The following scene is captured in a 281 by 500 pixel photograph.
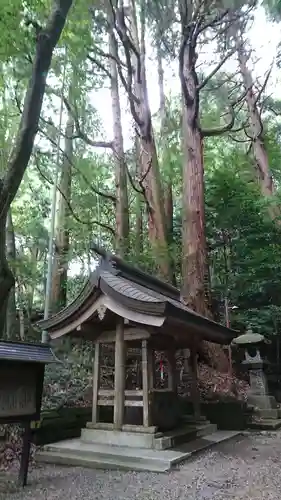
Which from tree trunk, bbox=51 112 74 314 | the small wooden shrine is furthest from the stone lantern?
tree trunk, bbox=51 112 74 314

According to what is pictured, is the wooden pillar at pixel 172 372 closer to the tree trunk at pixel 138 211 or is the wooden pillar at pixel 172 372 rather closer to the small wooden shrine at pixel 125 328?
the small wooden shrine at pixel 125 328

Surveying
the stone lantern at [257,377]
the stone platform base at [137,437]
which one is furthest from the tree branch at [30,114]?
the stone lantern at [257,377]

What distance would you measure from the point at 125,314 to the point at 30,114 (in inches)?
122

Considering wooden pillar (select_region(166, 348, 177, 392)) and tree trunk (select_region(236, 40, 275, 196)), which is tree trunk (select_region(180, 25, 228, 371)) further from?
tree trunk (select_region(236, 40, 275, 196))

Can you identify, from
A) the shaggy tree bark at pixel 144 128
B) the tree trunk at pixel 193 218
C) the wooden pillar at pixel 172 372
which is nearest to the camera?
the wooden pillar at pixel 172 372

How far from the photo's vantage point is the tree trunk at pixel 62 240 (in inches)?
442

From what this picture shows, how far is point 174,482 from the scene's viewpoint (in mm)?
4199

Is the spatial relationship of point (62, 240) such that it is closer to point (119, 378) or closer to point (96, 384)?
point (96, 384)

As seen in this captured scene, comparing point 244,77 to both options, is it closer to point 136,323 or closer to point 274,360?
point 274,360

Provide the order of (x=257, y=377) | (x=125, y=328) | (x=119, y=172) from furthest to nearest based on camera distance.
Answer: (x=119, y=172)
(x=257, y=377)
(x=125, y=328)

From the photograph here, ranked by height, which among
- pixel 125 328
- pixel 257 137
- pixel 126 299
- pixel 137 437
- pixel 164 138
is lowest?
pixel 137 437

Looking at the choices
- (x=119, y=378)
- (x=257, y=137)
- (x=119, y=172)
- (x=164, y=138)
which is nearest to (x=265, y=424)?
(x=119, y=378)

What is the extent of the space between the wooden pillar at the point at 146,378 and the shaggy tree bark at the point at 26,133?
218 cm

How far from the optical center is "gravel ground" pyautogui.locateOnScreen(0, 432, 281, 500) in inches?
150
